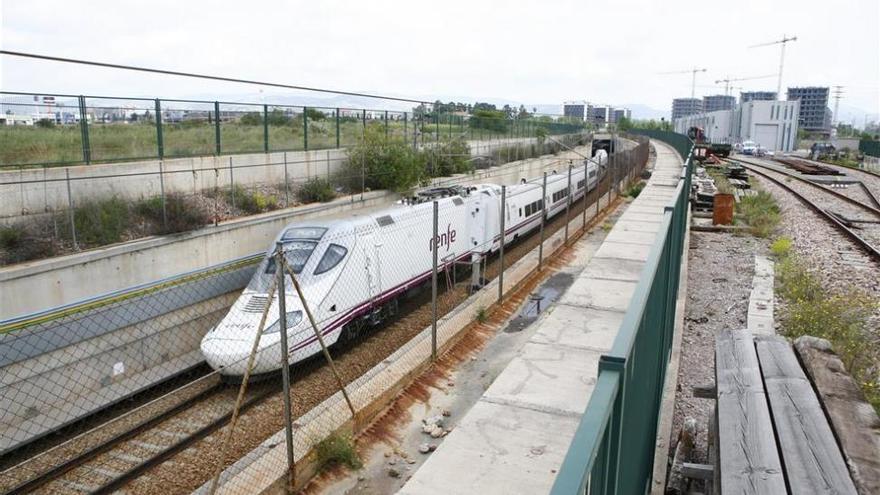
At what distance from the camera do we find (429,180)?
29.0m

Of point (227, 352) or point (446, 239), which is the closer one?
point (227, 352)

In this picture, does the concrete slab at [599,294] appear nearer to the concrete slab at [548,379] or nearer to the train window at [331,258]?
the concrete slab at [548,379]

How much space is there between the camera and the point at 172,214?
54.9ft

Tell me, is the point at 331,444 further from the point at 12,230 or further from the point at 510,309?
the point at 12,230

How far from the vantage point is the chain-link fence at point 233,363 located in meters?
8.19

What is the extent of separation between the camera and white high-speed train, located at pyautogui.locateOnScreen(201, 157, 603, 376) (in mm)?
10641

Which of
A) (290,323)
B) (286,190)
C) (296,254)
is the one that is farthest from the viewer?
(286,190)

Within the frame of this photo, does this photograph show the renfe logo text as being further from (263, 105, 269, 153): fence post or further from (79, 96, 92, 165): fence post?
(263, 105, 269, 153): fence post

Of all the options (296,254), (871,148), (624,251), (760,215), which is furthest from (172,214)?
(871,148)

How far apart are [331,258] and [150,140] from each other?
10.5 m

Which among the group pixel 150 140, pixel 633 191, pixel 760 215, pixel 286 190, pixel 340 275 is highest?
pixel 150 140

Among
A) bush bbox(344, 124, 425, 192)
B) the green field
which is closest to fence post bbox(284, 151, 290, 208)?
the green field

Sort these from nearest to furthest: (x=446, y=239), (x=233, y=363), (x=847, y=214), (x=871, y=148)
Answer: (x=233, y=363)
(x=446, y=239)
(x=847, y=214)
(x=871, y=148)

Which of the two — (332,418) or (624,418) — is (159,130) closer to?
(332,418)
